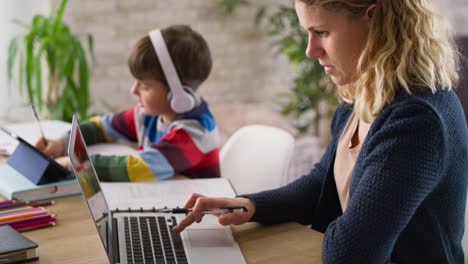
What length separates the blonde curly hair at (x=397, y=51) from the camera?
138 cm

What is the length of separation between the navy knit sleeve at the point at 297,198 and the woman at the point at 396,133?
0.23ft

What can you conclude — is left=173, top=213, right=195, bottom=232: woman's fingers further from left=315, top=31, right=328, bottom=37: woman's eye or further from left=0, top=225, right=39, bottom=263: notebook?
left=315, top=31, right=328, bottom=37: woman's eye

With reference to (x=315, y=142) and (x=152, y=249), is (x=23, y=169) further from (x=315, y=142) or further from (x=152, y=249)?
(x=315, y=142)

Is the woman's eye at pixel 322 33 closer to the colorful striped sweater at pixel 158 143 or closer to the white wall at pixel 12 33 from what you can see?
the colorful striped sweater at pixel 158 143

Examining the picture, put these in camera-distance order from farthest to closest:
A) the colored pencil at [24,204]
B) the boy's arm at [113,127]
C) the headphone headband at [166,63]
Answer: the boy's arm at [113,127], the headphone headband at [166,63], the colored pencil at [24,204]

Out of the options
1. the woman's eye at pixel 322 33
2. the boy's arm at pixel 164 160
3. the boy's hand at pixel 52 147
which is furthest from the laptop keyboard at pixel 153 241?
the boy's hand at pixel 52 147

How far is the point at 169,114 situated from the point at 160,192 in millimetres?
461

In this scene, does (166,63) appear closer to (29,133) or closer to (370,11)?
(29,133)

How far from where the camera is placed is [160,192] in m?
1.86

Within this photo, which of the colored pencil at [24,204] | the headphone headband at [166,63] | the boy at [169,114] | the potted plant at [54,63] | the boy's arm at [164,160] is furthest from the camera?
the potted plant at [54,63]

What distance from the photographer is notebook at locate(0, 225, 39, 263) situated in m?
1.35

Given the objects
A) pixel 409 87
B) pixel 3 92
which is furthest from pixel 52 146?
pixel 3 92

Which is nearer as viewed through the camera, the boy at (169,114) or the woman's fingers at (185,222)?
the woman's fingers at (185,222)

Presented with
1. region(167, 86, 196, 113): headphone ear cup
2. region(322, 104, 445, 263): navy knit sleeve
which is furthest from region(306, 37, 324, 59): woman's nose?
region(167, 86, 196, 113): headphone ear cup
